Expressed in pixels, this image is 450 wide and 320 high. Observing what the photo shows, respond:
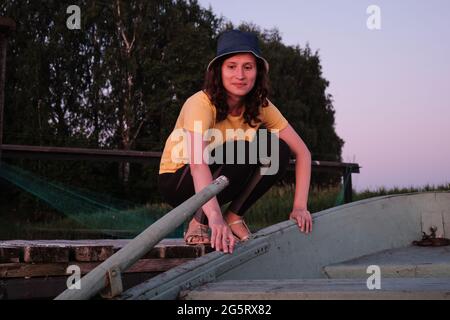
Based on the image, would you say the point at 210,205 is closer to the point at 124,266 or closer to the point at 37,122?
the point at 124,266

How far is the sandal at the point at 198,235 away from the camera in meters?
2.95

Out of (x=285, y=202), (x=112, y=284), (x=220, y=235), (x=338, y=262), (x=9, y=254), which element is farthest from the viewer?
(x=285, y=202)

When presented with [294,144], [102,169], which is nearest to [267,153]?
[294,144]

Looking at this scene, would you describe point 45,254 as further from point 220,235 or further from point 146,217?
point 146,217

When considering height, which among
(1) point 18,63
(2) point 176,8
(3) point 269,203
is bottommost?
(3) point 269,203

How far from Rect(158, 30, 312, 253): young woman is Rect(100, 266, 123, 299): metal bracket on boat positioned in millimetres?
1051

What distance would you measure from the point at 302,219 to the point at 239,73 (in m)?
0.73

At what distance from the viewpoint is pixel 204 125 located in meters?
2.66

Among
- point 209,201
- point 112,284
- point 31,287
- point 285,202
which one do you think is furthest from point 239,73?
point 285,202

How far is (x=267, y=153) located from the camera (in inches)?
118

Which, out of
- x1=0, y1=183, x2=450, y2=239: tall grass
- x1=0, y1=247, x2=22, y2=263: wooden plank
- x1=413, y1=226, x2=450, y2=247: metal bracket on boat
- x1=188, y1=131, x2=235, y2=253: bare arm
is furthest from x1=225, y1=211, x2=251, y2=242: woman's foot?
x1=0, y1=183, x2=450, y2=239: tall grass

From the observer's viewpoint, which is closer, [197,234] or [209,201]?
[209,201]

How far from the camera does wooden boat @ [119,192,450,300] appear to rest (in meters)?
1.68

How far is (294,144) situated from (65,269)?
118cm
